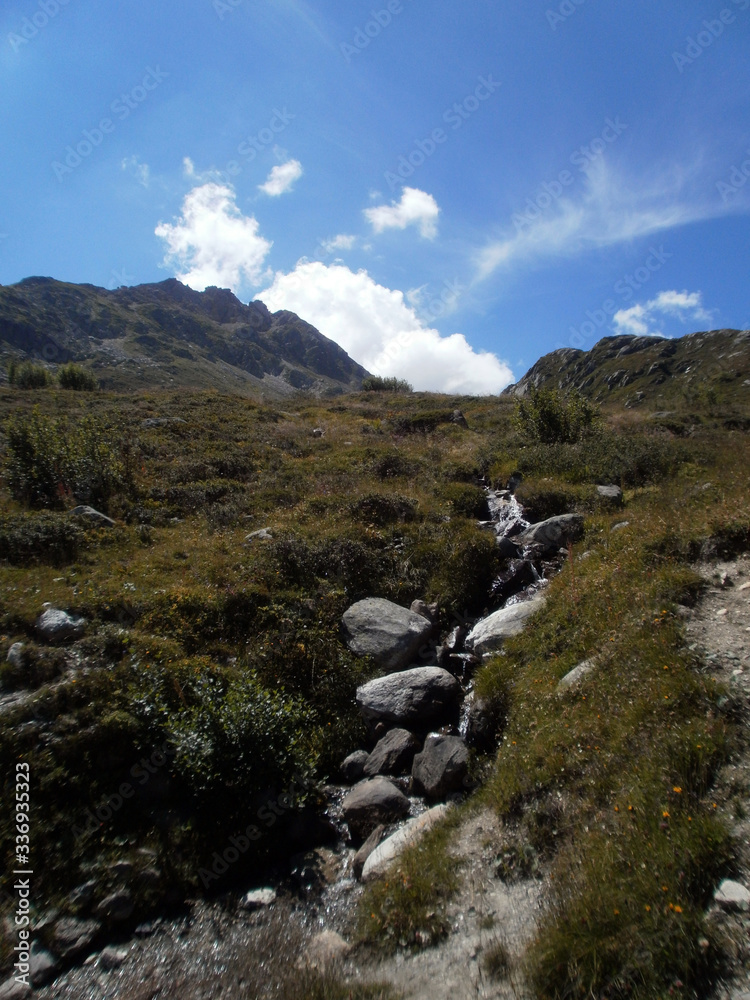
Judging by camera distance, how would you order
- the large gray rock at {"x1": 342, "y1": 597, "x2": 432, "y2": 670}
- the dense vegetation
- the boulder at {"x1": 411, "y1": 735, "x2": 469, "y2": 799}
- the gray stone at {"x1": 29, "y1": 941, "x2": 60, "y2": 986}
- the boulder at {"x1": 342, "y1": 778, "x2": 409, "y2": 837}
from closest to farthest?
the dense vegetation, the gray stone at {"x1": 29, "y1": 941, "x2": 60, "y2": 986}, the boulder at {"x1": 342, "y1": 778, "x2": 409, "y2": 837}, the boulder at {"x1": 411, "y1": 735, "x2": 469, "y2": 799}, the large gray rock at {"x1": 342, "y1": 597, "x2": 432, "y2": 670}

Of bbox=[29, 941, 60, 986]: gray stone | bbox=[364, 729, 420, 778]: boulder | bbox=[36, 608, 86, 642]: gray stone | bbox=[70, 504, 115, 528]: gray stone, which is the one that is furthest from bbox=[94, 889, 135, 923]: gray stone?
bbox=[70, 504, 115, 528]: gray stone

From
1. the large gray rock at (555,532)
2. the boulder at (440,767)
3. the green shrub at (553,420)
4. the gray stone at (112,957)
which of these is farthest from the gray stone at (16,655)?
the green shrub at (553,420)

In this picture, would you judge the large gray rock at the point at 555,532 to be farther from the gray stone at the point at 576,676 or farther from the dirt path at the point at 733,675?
the gray stone at the point at 576,676

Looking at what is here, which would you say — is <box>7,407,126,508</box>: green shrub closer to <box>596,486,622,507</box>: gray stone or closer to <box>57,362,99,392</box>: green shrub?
<box>596,486,622,507</box>: gray stone

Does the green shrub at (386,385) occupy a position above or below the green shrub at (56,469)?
above

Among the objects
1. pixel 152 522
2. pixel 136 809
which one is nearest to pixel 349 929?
pixel 136 809

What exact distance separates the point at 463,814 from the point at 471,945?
5.54ft

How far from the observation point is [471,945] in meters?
4.65

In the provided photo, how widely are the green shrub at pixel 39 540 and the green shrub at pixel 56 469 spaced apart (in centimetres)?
219

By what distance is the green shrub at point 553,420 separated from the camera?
2145cm

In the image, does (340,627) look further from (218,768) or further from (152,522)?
(152,522)

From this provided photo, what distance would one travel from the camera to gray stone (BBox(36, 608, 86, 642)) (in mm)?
8820

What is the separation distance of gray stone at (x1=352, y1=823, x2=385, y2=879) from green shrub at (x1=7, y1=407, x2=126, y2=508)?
12.4m

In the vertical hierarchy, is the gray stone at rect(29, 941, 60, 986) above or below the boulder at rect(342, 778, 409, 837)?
below
